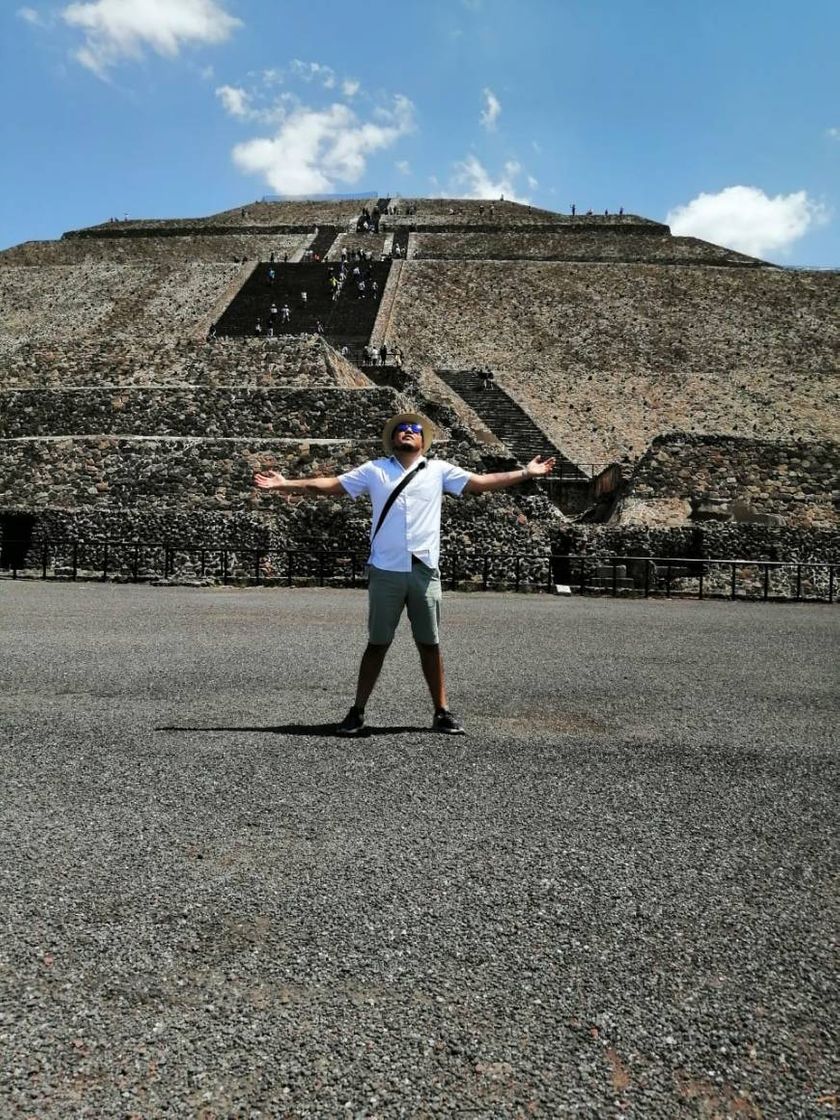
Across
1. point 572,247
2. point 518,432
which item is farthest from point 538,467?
point 572,247

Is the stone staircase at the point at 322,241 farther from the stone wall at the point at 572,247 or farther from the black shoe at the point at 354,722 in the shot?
the black shoe at the point at 354,722

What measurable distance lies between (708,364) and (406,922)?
114 ft

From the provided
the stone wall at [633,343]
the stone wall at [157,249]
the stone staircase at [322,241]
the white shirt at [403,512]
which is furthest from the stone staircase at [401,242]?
the white shirt at [403,512]

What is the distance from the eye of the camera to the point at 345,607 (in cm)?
1140

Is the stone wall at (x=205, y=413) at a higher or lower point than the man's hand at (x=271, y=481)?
higher

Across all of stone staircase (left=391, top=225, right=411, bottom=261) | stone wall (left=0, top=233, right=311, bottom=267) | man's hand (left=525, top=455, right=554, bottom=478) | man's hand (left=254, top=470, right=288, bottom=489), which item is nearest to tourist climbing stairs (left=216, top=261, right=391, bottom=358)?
Result: stone staircase (left=391, top=225, right=411, bottom=261)

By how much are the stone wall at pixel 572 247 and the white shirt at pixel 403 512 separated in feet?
156

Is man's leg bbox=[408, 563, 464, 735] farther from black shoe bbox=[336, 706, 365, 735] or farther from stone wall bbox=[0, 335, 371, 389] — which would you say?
stone wall bbox=[0, 335, 371, 389]

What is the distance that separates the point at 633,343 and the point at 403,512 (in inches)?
1356

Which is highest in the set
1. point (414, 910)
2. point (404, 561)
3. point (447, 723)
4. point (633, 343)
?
point (633, 343)

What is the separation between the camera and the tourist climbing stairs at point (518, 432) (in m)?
23.8

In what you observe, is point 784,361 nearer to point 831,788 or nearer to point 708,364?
point 708,364

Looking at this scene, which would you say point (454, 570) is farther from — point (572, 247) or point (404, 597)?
point (572, 247)

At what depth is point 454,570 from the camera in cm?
1527
